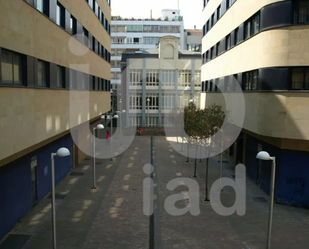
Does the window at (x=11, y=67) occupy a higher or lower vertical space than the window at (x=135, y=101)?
higher

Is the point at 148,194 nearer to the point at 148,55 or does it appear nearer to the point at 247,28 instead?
the point at 247,28

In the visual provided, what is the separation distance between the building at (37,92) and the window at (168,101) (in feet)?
90.3

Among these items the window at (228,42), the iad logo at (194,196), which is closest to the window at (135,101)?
the window at (228,42)

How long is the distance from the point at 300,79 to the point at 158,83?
38158 mm

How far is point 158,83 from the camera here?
2152 inches

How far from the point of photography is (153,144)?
3975 cm

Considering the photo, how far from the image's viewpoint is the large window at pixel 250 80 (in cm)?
2091

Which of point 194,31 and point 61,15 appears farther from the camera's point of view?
point 194,31

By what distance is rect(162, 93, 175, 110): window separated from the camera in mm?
54781

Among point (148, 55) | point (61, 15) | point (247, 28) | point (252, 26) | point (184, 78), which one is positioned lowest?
point (184, 78)

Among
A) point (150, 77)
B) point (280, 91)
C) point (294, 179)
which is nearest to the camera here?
point (280, 91)

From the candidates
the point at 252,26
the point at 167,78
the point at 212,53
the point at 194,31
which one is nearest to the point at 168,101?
the point at 167,78

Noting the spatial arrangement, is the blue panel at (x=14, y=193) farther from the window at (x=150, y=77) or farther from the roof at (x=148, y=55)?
the roof at (x=148, y=55)

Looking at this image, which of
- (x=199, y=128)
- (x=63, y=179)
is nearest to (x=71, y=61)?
(x=63, y=179)
